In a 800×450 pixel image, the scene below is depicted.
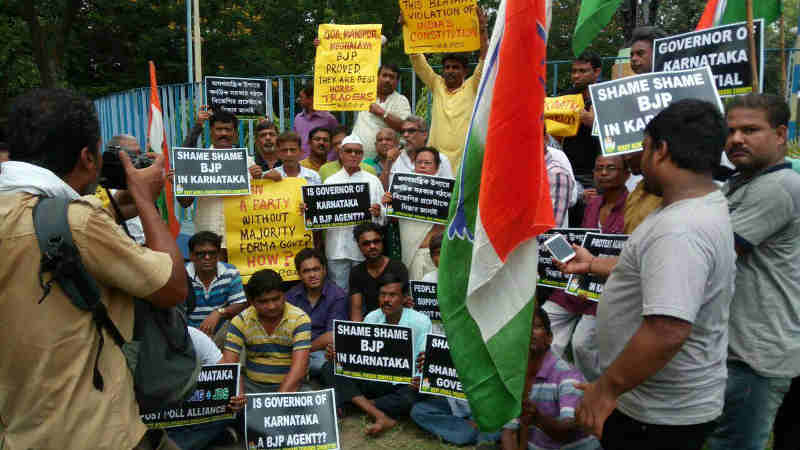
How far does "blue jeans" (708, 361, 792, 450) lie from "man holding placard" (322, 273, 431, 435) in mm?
2366

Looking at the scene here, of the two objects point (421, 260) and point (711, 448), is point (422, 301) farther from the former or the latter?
point (711, 448)

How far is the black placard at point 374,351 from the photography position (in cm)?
465

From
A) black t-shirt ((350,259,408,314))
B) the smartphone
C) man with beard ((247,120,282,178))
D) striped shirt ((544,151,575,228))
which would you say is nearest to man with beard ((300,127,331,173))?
man with beard ((247,120,282,178))

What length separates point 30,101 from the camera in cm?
204

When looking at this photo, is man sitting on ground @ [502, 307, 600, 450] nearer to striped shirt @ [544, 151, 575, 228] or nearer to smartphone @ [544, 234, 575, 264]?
smartphone @ [544, 234, 575, 264]

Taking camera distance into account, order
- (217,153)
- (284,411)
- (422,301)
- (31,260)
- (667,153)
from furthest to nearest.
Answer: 1. (217,153)
2. (422,301)
3. (284,411)
4. (667,153)
5. (31,260)

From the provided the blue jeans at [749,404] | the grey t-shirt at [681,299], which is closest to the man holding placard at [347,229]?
the blue jeans at [749,404]

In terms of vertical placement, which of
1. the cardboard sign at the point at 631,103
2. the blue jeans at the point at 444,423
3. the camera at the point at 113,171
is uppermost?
the cardboard sign at the point at 631,103

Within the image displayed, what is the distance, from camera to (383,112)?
7.05 meters

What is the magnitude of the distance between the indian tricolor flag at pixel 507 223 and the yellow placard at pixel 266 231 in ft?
11.2

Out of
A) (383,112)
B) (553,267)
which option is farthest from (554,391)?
(383,112)

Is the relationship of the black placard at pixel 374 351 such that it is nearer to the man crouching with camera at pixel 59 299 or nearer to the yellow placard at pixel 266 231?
the yellow placard at pixel 266 231

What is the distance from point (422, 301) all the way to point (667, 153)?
315 centimetres

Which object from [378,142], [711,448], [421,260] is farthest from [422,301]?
[711,448]
